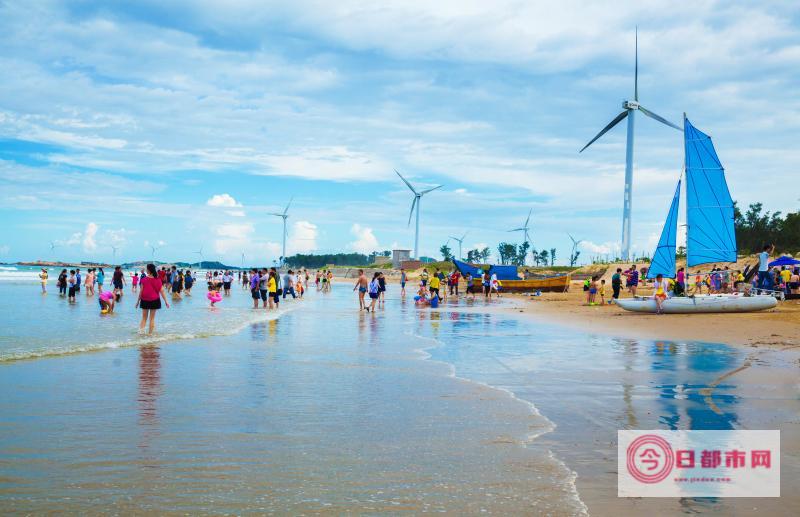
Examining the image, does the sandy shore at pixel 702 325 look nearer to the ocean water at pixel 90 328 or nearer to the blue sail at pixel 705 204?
the blue sail at pixel 705 204

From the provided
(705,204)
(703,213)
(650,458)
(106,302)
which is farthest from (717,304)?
(106,302)

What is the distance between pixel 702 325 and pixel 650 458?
56.3 feet

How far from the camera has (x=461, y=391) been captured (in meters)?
9.63

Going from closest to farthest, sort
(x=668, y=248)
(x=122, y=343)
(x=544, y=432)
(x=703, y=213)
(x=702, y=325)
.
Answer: (x=544, y=432), (x=122, y=343), (x=702, y=325), (x=703, y=213), (x=668, y=248)

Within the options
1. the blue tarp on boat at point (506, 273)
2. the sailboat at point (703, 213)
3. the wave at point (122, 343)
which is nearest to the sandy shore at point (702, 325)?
the sailboat at point (703, 213)

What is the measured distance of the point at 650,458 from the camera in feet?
19.8

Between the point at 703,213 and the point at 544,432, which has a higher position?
the point at 703,213

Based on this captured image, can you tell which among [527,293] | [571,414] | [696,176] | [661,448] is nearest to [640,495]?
[661,448]

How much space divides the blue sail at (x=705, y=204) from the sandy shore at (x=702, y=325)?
303 centimetres

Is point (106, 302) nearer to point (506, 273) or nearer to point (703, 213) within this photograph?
point (703, 213)

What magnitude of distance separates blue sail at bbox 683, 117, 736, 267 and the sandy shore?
303cm

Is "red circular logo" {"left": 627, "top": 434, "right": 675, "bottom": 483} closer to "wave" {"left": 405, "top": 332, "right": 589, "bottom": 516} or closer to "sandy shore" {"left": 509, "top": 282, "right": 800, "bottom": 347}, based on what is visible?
"wave" {"left": 405, "top": 332, "right": 589, "bottom": 516}

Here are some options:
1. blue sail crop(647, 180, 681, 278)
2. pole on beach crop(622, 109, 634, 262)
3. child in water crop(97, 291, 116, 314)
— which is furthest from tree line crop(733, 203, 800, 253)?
child in water crop(97, 291, 116, 314)

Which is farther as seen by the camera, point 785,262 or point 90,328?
point 785,262
